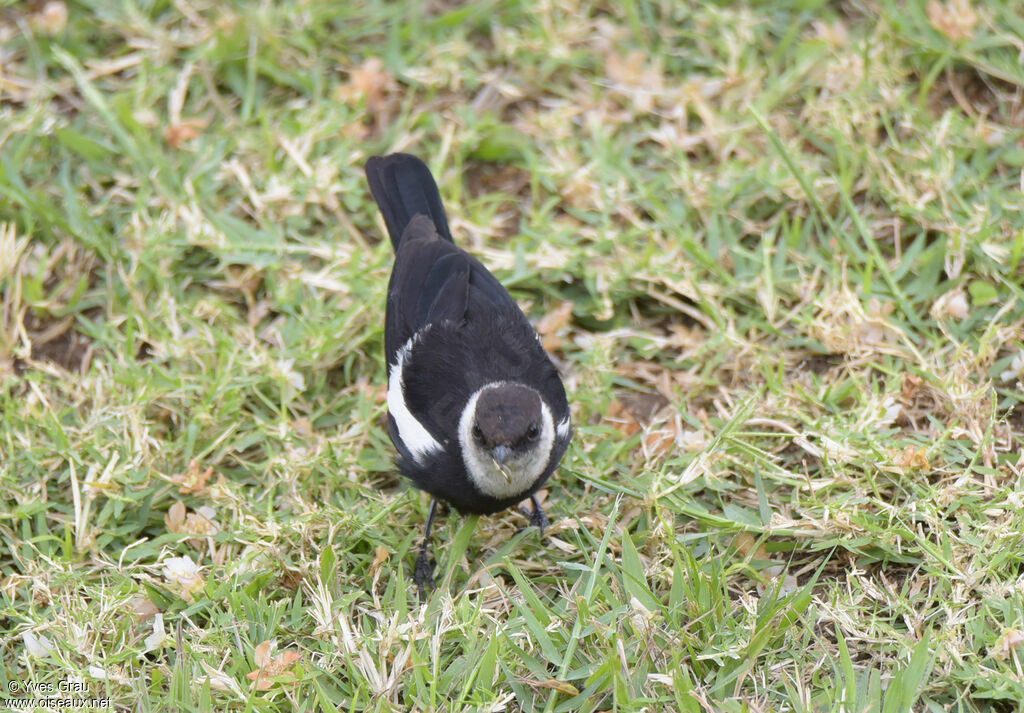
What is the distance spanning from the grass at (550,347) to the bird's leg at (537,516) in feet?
0.14

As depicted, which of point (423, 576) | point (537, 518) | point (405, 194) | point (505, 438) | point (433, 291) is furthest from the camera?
point (405, 194)

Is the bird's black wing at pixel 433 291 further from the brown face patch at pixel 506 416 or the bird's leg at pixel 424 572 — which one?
the bird's leg at pixel 424 572

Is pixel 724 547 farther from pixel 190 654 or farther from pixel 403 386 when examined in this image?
pixel 190 654

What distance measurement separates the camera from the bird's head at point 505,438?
3.61m

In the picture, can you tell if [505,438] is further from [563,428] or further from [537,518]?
[537,518]

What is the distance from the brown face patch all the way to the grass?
0.40 meters

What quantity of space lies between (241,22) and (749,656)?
4.18 metres

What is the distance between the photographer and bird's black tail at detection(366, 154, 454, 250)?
454 cm

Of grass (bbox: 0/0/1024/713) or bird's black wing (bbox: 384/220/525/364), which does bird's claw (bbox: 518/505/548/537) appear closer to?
grass (bbox: 0/0/1024/713)

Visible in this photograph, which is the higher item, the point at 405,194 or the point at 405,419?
the point at 405,194

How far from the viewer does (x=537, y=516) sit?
399 centimetres

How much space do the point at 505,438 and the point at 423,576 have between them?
0.65 m

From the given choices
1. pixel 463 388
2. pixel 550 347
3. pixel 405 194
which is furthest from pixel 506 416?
pixel 405 194

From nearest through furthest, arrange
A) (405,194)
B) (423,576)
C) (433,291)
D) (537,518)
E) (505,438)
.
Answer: (505,438), (423,576), (537,518), (433,291), (405,194)
